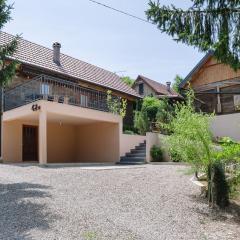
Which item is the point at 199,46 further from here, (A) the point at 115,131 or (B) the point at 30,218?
(A) the point at 115,131

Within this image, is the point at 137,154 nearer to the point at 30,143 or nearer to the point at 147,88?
the point at 30,143

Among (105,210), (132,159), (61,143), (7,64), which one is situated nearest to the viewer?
(105,210)

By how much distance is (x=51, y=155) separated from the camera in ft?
64.4

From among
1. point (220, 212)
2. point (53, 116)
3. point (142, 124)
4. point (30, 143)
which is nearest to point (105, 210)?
point (220, 212)

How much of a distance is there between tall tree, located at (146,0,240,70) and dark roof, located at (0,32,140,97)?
1134 cm

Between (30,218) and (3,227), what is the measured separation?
602 millimetres

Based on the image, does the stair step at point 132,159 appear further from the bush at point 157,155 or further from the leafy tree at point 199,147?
the leafy tree at point 199,147

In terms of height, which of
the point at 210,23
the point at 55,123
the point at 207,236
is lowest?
the point at 207,236

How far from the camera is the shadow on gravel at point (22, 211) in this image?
5527 millimetres

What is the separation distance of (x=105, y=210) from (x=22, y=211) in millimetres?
1579

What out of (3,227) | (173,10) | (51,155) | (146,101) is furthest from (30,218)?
(146,101)

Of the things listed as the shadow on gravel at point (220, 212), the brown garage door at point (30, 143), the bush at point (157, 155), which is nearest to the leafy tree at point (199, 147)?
the shadow on gravel at point (220, 212)

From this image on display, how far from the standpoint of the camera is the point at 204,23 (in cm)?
774

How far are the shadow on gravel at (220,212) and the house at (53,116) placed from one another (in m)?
7.50
